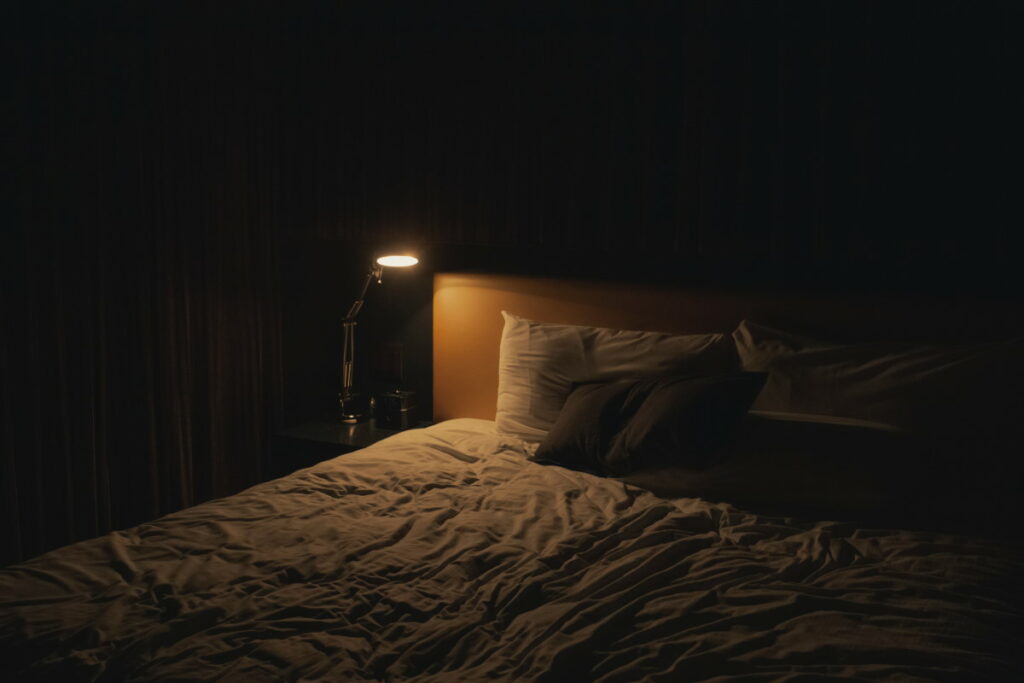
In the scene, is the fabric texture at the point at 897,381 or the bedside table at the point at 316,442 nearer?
the fabric texture at the point at 897,381

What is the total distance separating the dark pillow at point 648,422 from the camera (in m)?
1.88

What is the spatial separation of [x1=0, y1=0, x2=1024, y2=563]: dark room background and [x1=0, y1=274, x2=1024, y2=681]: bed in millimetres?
442

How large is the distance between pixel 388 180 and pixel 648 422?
1628 millimetres

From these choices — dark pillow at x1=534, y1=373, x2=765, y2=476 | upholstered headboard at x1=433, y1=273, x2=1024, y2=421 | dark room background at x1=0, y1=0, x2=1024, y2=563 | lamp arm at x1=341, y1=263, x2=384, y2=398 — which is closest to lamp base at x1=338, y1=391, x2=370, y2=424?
lamp arm at x1=341, y1=263, x2=384, y2=398

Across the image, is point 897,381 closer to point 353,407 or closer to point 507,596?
point 507,596

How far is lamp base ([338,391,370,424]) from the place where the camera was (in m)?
3.09

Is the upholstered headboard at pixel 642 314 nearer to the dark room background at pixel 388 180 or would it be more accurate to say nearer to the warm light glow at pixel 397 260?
the dark room background at pixel 388 180

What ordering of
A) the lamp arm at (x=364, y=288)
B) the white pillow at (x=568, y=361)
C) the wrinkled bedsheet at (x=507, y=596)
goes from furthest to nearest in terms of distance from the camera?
the lamp arm at (x=364, y=288) < the white pillow at (x=568, y=361) < the wrinkled bedsheet at (x=507, y=596)

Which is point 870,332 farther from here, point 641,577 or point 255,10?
point 255,10

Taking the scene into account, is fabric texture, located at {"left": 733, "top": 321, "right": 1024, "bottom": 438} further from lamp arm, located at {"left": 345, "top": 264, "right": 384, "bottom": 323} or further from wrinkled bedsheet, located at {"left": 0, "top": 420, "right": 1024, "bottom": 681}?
lamp arm, located at {"left": 345, "top": 264, "right": 384, "bottom": 323}

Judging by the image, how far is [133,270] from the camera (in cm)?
265

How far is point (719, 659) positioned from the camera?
44.3 inches

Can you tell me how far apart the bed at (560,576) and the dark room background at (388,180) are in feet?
1.45

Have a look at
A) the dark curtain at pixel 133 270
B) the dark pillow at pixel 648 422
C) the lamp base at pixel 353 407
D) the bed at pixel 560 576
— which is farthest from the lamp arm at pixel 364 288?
the dark pillow at pixel 648 422
